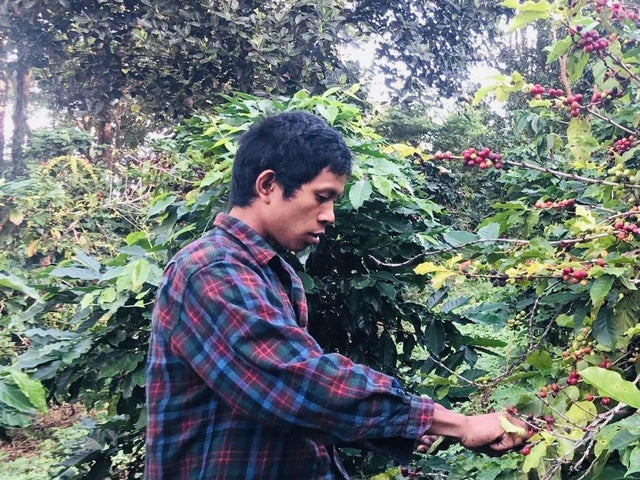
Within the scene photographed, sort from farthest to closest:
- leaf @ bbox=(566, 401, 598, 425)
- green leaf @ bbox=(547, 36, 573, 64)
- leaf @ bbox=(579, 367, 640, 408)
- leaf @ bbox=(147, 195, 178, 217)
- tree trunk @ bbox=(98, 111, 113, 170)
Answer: tree trunk @ bbox=(98, 111, 113, 170) < leaf @ bbox=(147, 195, 178, 217) < green leaf @ bbox=(547, 36, 573, 64) < leaf @ bbox=(566, 401, 598, 425) < leaf @ bbox=(579, 367, 640, 408)

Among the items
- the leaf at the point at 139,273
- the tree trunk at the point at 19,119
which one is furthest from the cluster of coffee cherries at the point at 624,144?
the tree trunk at the point at 19,119

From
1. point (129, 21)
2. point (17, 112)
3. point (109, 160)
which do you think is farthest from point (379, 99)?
point (17, 112)

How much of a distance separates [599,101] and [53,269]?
1.77 meters

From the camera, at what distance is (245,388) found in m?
0.96

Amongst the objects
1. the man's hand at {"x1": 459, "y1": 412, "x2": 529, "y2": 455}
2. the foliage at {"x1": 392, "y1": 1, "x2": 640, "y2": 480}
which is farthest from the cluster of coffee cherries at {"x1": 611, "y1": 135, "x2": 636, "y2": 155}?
the man's hand at {"x1": 459, "y1": 412, "x2": 529, "y2": 455}

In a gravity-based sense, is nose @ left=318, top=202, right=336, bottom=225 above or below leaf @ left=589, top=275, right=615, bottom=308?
above

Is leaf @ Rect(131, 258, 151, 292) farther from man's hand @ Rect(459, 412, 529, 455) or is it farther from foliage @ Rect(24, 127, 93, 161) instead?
foliage @ Rect(24, 127, 93, 161)

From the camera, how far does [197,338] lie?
1.03 metres

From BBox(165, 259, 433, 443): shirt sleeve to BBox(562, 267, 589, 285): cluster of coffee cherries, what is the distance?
493mm

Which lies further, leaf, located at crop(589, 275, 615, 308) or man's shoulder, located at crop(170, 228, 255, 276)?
leaf, located at crop(589, 275, 615, 308)

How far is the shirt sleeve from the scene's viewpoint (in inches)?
37.4

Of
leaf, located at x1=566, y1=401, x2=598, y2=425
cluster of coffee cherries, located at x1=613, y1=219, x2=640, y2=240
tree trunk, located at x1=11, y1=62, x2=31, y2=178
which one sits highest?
cluster of coffee cherries, located at x1=613, y1=219, x2=640, y2=240

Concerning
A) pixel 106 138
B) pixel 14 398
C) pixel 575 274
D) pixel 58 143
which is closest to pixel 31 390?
pixel 14 398

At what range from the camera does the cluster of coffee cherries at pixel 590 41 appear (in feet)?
4.62
